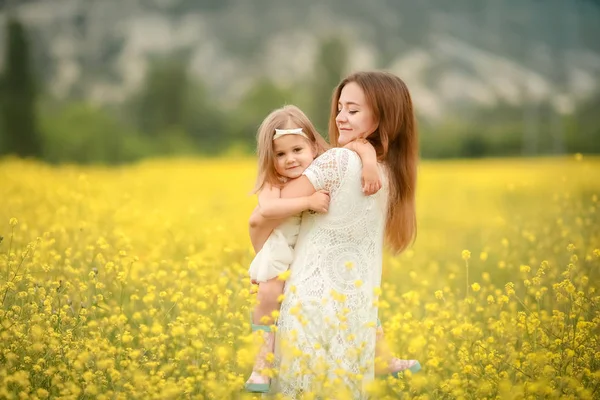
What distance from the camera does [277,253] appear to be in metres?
3.70

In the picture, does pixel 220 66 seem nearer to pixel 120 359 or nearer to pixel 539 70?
pixel 539 70

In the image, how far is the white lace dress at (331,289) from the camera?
11.9 feet

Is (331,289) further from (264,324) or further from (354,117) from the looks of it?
(354,117)

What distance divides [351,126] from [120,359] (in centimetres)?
156

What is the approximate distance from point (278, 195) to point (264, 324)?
58 cm

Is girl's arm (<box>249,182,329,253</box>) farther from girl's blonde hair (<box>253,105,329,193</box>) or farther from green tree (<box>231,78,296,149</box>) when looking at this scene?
green tree (<box>231,78,296,149</box>)

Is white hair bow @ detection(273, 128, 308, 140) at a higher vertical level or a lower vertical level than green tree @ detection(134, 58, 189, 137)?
lower

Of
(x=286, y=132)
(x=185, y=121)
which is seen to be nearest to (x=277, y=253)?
(x=286, y=132)

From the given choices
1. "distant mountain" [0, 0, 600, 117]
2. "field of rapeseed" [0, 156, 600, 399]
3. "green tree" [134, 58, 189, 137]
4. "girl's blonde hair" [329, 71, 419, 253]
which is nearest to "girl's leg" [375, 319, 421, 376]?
"field of rapeseed" [0, 156, 600, 399]

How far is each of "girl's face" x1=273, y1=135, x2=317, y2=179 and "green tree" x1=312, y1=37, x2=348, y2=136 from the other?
21.6 metres

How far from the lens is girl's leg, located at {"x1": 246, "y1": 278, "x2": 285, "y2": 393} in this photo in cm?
361

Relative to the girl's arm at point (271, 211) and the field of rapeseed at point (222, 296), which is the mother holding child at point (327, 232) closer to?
the girl's arm at point (271, 211)

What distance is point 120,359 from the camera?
394cm

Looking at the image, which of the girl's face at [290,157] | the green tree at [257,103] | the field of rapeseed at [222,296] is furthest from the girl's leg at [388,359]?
the green tree at [257,103]
